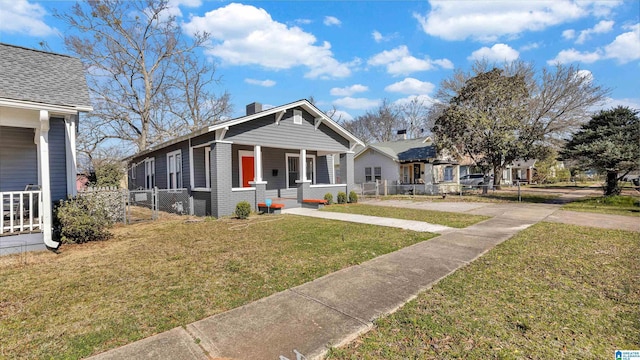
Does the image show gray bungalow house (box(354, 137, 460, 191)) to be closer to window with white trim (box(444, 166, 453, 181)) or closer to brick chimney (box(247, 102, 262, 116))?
window with white trim (box(444, 166, 453, 181))

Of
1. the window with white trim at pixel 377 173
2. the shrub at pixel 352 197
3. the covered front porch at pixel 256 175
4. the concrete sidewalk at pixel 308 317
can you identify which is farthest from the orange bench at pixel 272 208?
the window with white trim at pixel 377 173

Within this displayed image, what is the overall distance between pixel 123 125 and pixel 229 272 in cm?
2502

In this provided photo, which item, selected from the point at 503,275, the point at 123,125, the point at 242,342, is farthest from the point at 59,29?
the point at 503,275

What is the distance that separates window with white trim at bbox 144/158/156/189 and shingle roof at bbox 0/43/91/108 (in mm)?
9421

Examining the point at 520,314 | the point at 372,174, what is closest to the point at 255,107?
the point at 520,314

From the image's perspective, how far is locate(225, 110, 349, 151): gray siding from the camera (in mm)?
11773

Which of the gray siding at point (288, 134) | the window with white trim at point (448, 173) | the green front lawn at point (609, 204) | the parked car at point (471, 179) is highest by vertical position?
the gray siding at point (288, 134)

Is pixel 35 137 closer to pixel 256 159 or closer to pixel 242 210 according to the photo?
pixel 242 210

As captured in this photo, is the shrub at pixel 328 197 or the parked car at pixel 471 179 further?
the parked car at pixel 471 179

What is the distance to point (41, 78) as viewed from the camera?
751 cm

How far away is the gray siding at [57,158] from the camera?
293 inches

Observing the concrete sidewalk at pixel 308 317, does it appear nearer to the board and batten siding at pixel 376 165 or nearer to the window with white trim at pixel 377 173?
the board and batten siding at pixel 376 165

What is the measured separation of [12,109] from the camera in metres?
6.20

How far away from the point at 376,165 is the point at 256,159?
15.7m
